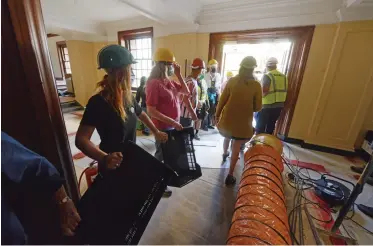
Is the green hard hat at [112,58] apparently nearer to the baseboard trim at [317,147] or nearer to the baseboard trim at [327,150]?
the baseboard trim at [317,147]

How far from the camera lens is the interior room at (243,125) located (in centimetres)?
75

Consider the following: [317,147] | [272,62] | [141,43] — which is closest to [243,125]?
[272,62]

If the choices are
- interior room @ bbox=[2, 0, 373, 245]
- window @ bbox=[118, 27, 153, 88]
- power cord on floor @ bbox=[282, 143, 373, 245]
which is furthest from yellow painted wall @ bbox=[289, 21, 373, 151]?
window @ bbox=[118, 27, 153, 88]

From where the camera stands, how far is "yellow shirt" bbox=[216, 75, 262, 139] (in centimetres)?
161

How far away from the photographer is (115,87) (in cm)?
86

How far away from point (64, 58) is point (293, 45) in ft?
27.9

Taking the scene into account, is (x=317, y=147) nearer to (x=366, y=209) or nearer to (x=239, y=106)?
(x=366, y=209)

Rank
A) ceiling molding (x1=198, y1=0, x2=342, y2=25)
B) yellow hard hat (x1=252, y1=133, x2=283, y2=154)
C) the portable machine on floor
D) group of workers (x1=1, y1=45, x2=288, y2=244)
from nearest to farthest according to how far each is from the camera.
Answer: group of workers (x1=1, y1=45, x2=288, y2=244) → the portable machine on floor → yellow hard hat (x1=252, y1=133, x2=283, y2=154) → ceiling molding (x1=198, y1=0, x2=342, y2=25)

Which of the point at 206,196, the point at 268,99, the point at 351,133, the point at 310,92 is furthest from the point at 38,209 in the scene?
the point at 351,133

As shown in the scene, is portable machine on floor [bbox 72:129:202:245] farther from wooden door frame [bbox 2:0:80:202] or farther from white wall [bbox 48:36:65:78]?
white wall [bbox 48:36:65:78]

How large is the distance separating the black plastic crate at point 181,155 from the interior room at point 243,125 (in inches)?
1.3

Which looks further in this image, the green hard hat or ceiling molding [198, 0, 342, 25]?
ceiling molding [198, 0, 342, 25]

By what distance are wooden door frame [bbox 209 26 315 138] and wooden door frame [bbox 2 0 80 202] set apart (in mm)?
3304

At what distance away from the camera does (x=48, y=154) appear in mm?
758
